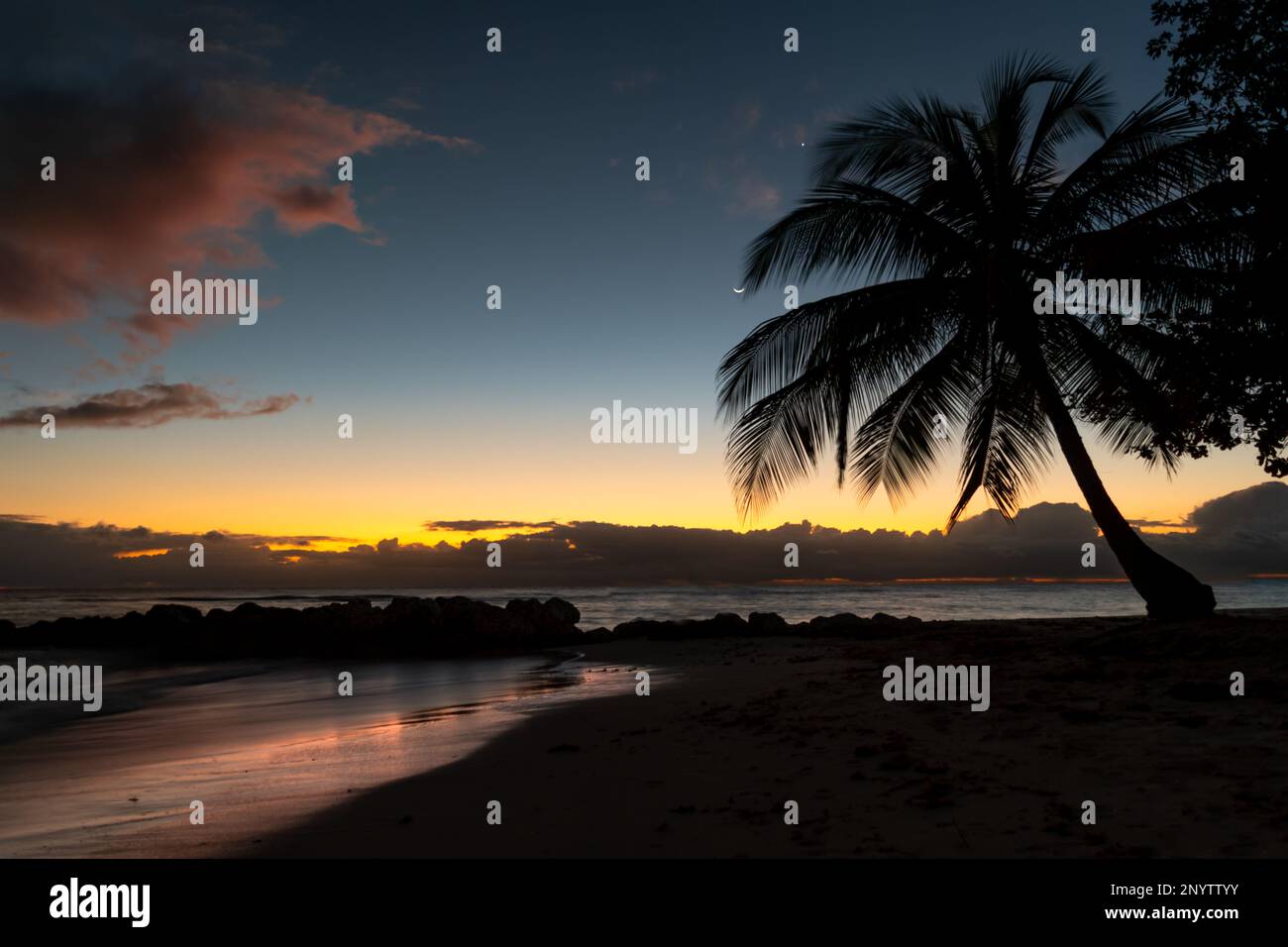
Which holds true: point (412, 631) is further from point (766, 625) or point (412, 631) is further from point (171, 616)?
point (766, 625)

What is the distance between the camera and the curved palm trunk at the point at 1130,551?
11.1 metres

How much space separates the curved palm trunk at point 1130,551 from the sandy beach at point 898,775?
8.51 ft

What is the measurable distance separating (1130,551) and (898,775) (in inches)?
341

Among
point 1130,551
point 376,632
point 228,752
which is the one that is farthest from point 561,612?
point 1130,551

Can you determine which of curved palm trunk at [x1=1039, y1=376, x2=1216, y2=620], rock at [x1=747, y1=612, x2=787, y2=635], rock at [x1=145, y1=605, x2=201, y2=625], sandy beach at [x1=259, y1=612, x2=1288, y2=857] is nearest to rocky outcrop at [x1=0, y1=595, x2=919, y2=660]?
rock at [x1=747, y1=612, x2=787, y2=635]

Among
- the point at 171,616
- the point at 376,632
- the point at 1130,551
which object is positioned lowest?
the point at 376,632

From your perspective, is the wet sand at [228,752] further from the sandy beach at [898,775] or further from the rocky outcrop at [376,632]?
the rocky outcrop at [376,632]

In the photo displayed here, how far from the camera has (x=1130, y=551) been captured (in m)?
11.4

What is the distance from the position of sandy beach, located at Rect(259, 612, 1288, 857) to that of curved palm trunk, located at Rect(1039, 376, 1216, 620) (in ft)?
8.51

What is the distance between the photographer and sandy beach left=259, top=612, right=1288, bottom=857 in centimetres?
383

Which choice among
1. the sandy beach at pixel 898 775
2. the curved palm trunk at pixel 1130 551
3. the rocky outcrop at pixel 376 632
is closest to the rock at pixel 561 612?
the rocky outcrop at pixel 376 632

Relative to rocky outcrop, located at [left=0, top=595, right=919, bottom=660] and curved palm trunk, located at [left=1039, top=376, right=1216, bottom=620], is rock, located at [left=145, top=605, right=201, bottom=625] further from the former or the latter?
curved palm trunk, located at [left=1039, top=376, right=1216, bottom=620]
